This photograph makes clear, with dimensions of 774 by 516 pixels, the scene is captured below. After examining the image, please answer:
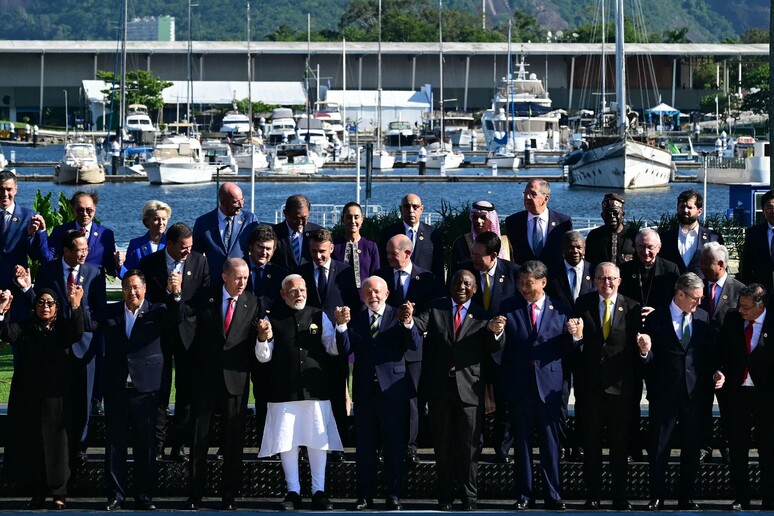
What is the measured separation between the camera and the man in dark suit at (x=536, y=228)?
11.5 m

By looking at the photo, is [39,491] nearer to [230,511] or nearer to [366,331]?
[230,511]

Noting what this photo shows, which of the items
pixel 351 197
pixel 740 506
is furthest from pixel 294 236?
pixel 351 197

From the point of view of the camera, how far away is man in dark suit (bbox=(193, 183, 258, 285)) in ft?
38.2

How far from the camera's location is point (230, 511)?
Answer: 10.2 metres

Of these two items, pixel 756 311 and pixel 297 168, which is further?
pixel 297 168

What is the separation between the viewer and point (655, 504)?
33.9 feet

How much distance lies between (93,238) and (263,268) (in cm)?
160

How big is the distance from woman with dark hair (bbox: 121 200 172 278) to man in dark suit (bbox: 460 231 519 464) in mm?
2447

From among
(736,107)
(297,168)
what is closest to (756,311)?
(297,168)

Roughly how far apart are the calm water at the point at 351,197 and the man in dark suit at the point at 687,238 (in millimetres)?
42984

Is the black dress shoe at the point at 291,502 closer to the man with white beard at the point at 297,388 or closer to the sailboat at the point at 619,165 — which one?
the man with white beard at the point at 297,388

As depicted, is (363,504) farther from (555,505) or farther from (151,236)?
(151,236)

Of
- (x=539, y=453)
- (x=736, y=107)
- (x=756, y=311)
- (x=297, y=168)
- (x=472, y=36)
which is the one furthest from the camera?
(x=472, y=36)

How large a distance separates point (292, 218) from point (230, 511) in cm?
252
